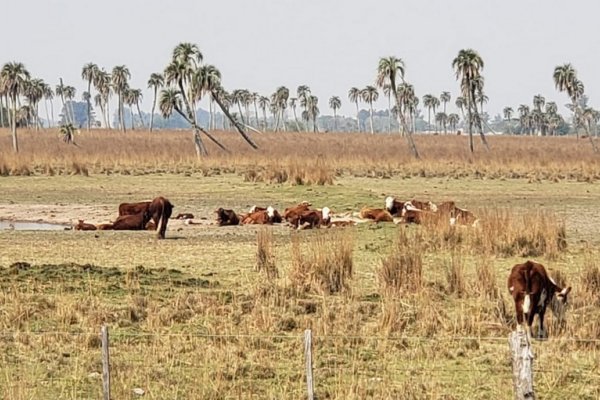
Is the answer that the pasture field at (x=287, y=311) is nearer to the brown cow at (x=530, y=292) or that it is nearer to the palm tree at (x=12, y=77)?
the brown cow at (x=530, y=292)

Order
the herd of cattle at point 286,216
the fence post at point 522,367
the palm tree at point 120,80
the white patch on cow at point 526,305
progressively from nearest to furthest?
the fence post at point 522,367 < the white patch on cow at point 526,305 < the herd of cattle at point 286,216 < the palm tree at point 120,80

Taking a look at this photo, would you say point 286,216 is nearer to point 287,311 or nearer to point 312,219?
point 312,219

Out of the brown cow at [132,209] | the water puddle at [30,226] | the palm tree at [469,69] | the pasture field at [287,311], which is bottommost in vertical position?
the pasture field at [287,311]

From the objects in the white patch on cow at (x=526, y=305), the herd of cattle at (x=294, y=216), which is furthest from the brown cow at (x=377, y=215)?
the white patch on cow at (x=526, y=305)

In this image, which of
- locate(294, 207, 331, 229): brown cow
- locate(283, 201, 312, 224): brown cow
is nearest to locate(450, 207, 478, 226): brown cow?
locate(294, 207, 331, 229): brown cow

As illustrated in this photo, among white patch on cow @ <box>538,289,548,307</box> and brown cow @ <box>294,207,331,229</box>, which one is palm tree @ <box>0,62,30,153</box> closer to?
brown cow @ <box>294,207,331,229</box>

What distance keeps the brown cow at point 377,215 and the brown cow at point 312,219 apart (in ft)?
3.87

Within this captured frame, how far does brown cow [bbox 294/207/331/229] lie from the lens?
23516mm

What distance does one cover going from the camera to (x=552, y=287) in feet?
38.8

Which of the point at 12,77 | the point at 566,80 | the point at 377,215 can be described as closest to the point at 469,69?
the point at 566,80

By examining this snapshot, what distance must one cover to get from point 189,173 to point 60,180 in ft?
21.4

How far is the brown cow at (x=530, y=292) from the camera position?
11336 mm

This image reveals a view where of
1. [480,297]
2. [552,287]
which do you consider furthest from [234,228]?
[552,287]

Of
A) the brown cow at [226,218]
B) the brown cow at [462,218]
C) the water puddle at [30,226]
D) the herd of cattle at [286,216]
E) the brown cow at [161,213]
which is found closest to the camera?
the brown cow at [462,218]
